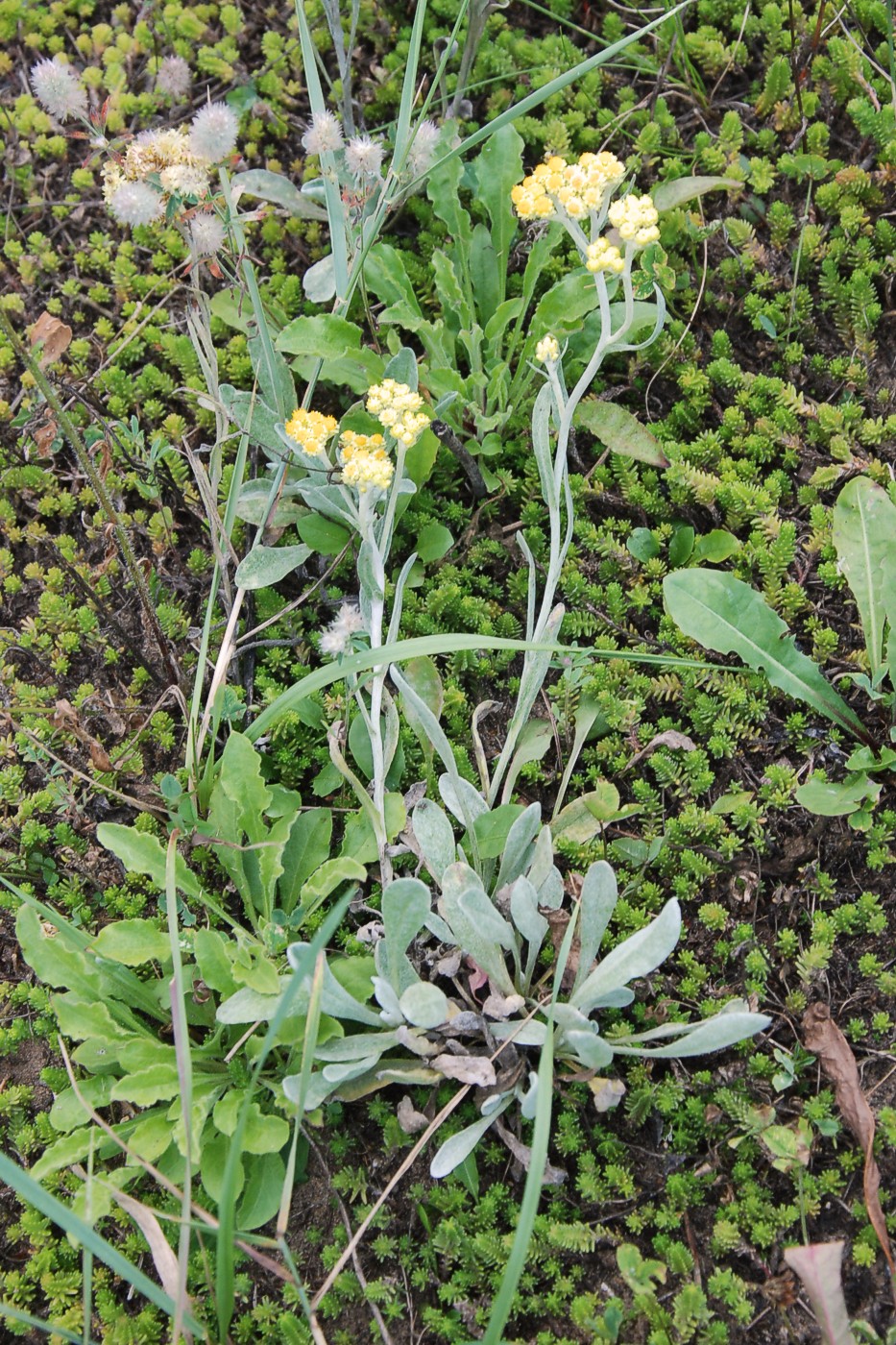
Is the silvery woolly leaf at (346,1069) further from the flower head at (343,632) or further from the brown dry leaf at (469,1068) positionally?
the flower head at (343,632)

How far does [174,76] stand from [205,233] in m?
1.28

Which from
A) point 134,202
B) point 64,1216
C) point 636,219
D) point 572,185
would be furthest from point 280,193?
point 64,1216

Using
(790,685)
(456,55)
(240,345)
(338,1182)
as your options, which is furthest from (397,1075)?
(456,55)

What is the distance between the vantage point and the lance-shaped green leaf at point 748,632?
7.64 ft

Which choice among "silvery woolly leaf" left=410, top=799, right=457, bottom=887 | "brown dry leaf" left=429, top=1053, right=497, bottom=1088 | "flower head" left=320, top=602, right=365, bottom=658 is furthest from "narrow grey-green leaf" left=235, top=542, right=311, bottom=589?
"brown dry leaf" left=429, top=1053, right=497, bottom=1088

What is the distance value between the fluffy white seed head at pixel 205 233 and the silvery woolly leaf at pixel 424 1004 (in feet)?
5.33

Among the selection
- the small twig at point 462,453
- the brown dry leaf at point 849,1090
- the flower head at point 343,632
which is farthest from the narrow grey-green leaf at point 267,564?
the brown dry leaf at point 849,1090

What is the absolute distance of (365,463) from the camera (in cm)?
200

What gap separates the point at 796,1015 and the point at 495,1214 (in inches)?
28.4

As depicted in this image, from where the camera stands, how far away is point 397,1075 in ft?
6.50

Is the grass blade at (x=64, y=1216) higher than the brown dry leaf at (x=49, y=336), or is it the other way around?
the brown dry leaf at (x=49, y=336)

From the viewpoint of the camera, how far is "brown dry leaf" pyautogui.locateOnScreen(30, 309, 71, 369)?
2.16 metres

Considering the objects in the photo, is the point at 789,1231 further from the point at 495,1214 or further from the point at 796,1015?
the point at 495,1214

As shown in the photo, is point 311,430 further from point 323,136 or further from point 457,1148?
point 457,1148
